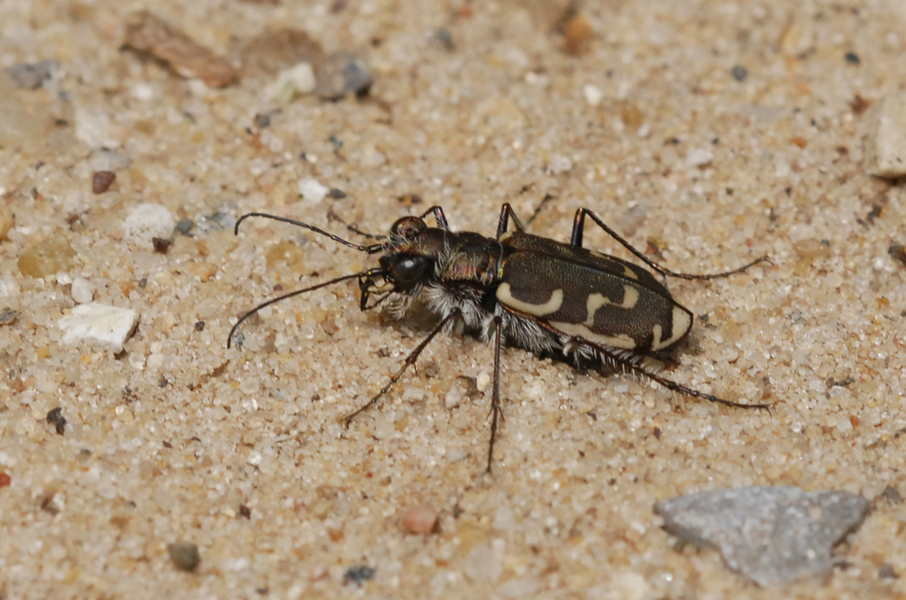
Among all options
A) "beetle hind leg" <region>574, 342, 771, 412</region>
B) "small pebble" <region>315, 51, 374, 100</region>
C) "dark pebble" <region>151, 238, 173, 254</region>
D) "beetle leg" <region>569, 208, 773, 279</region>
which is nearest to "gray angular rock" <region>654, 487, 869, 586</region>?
"beetle hind leg" <region>574, 342, 771, 412</region>

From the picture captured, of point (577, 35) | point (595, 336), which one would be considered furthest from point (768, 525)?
point (577, 35)

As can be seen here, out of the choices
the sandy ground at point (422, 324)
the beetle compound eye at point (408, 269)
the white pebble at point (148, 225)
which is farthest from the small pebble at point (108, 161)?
the beetle compound eye at point (408, 269)

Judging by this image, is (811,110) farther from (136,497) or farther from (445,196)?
(136,497)

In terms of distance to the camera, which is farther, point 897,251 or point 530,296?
point 897,251

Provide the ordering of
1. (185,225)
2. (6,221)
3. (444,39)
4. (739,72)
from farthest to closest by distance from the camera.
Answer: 1. (444,39)
2. (739,72)
3. (185,225)
4. (6,221)

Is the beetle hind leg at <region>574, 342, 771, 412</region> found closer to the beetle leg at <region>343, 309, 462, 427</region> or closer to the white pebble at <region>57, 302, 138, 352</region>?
the beetle leg at <region>343, 309, 462, 427</region>

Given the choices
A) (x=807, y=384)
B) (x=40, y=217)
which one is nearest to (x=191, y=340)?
(x=40, y=217)

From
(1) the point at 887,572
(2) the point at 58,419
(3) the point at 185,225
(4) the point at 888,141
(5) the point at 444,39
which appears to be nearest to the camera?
(1) the point at 887,572

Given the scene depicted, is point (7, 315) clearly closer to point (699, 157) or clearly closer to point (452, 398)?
point (452, 398)
